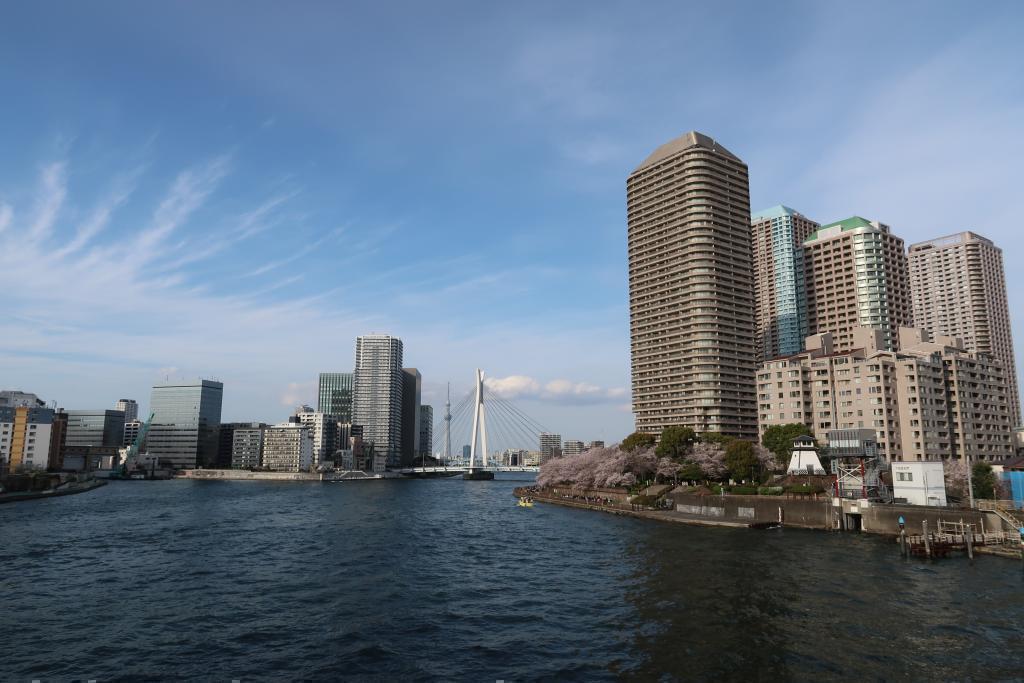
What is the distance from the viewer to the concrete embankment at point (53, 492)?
443 feet

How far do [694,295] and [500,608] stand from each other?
14889 cm

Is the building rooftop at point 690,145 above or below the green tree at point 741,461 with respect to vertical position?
above

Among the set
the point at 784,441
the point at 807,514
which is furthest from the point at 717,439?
the point at 807,514

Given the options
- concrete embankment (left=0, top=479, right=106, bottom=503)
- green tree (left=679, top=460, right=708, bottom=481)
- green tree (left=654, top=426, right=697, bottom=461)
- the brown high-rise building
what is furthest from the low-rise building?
concrete embankment (left=0, top=479, right=106, bottom=503)

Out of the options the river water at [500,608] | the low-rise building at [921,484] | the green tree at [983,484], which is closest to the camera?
the river water at [500,608]


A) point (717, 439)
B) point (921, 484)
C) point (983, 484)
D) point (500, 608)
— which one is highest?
point (717, 439)

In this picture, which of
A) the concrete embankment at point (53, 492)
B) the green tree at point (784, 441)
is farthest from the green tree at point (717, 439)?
the concrete embankment at point (53, 492)

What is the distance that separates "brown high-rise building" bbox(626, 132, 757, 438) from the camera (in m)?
176

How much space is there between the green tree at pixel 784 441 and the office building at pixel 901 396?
11908 millimetres

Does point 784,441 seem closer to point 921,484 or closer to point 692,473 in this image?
point 692,473

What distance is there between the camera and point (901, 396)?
13188 cm

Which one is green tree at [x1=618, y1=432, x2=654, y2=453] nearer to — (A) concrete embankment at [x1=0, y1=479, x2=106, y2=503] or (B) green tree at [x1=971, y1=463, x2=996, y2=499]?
(B) green tree at [x1=971, y1=463, x2=996, y2=499]

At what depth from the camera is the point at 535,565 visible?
6366cm

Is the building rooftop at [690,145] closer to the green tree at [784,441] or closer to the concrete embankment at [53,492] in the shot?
the green tree at [784,441]
